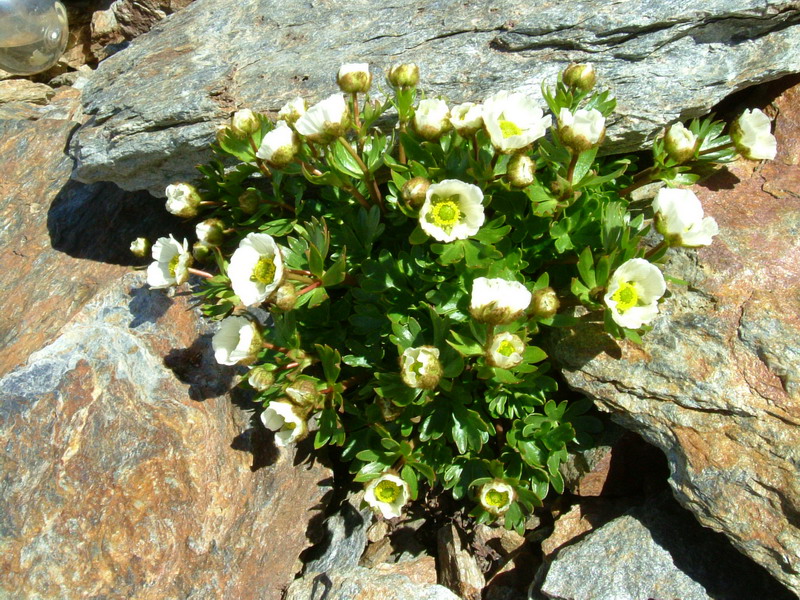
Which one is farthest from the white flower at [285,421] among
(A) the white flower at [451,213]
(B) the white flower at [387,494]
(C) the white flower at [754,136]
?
(C) the white flower at [754,136]

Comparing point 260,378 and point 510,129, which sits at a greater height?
point 510,129

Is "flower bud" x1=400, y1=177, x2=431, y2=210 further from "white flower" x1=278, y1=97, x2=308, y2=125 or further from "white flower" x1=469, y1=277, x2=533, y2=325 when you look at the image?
"white flower" x1=278, y1=97, x2=308, y2=125

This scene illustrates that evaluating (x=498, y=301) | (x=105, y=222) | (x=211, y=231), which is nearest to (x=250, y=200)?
(x=211, y=231)

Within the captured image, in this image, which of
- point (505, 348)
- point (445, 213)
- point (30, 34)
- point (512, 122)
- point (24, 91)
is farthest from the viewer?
point (24, 91)

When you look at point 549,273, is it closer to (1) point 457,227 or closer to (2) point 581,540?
(1) point 457,227

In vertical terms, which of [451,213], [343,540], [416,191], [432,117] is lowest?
[343,540]

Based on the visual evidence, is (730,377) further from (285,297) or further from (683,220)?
(285,297)
